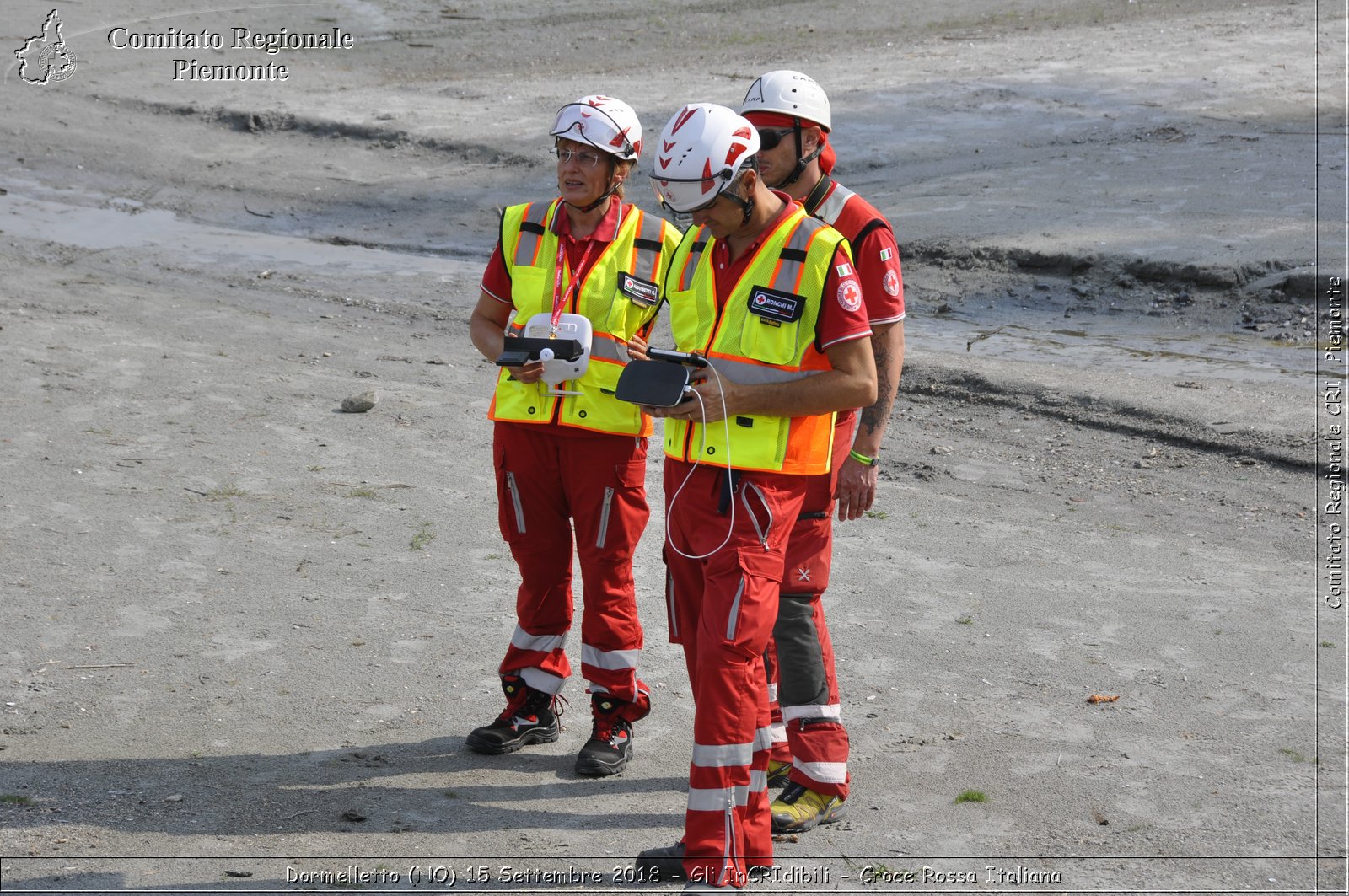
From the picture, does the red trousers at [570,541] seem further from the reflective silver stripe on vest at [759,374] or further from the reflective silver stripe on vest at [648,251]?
the reflective silver stripe on vest at [759,374]

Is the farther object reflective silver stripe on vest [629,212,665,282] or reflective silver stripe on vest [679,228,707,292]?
reflective silver stripe on vest [629,212,665,282]

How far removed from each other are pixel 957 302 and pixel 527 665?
800cm

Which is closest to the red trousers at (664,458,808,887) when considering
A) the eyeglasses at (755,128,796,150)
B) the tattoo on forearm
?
the tattoo on forearm

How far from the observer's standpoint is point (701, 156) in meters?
4.12

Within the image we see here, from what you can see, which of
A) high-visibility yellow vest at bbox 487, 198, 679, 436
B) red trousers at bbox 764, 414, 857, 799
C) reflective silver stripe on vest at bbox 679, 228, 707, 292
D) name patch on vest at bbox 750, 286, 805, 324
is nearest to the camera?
name patch on vest at bbox 750, 286, 805, 324

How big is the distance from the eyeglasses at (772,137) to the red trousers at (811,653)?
103cm

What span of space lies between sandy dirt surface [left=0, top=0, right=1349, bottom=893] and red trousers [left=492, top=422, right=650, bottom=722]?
42 cm

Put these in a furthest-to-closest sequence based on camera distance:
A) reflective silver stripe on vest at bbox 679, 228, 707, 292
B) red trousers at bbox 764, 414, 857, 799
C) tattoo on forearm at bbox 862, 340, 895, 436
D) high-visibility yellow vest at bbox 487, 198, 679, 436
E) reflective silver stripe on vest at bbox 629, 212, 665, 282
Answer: reflective silver stripe on vest at bbox 629, 212, 665, 282, high-visibility yellow vest at bbox 487, 198, 679, 436, tattoo on forearm at bbox 862, 340, 895, 436, red trousers at bbox 764, 414, 857, 799, reflective silver stripe on vest at bbox 679, 228, 707, 292

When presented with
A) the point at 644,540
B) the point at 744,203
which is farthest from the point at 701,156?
the point at 644,540

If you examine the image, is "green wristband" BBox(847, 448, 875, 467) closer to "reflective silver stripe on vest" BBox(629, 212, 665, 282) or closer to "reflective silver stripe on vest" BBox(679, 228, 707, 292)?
"reflective silver stripe on vest" BBox(679, 228, 707, 292)

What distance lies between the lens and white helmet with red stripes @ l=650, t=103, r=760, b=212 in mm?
4129

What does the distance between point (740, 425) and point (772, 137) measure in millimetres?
1233

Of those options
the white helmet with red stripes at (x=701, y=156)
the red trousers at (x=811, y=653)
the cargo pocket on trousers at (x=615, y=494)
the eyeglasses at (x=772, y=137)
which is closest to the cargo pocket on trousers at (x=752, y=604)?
the red trousers at (x=811, y=653)

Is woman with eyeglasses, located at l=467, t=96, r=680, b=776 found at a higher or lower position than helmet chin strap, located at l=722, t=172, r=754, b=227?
lower
